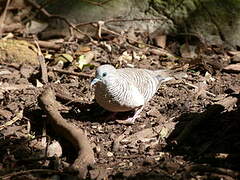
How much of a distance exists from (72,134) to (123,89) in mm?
779

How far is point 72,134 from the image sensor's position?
4395 mm

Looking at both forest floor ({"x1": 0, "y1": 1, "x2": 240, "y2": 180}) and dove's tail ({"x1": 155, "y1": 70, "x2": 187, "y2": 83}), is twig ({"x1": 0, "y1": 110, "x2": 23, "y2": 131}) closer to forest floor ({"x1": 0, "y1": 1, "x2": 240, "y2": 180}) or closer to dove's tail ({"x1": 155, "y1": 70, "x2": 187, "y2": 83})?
forest floor ({"x1": 0, "y1": 1, "x2": 240, "y2": 180})

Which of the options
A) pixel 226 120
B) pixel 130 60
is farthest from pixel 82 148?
pixel 130 60

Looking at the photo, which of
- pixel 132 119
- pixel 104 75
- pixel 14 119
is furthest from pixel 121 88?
pixel 14 119

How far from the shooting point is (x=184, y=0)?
7.00 m

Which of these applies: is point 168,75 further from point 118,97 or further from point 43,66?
point 43,66

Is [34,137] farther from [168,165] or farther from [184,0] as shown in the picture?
[184,0]

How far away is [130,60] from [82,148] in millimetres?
2744

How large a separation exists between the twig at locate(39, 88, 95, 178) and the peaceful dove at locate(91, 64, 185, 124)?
1.58ft

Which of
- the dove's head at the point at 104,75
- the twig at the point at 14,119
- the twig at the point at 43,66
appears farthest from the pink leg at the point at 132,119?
the twig at the point at 43,66

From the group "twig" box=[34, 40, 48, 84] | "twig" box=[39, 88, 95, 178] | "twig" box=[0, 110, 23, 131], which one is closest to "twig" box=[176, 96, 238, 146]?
"twig" box=[39, 88, 95, 178]

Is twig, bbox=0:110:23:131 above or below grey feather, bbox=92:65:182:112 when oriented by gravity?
below

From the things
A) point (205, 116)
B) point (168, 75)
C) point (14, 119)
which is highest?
point (168, 75)

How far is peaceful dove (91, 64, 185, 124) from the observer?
4758mm
